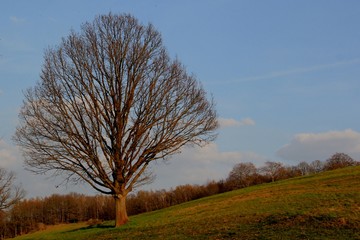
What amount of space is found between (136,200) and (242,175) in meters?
26.7

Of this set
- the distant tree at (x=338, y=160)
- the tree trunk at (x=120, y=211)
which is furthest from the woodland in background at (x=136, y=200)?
the tree trunk at (x=120, y=211)

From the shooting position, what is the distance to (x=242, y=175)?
93.8m

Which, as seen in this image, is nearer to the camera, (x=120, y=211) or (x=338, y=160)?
(x=120, y=211)

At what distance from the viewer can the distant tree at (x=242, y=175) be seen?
88.6 m

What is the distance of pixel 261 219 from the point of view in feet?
65.2

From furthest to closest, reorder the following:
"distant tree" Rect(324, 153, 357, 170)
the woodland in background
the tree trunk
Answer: the woodland in background < "distant tree" Rect(324, 153, 357, 170) < the tree trunk

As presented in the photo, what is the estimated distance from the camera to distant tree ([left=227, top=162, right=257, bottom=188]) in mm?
88562

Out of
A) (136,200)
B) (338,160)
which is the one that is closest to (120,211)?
(338,160)

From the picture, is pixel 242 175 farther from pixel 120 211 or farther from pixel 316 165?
pixel 120 211

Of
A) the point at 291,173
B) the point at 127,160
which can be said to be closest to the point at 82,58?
the point at 127,160

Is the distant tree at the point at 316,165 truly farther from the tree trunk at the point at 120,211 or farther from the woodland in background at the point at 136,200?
the tree trunk at the point at 120,211

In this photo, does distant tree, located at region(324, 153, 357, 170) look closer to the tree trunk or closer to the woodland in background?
the woodland in background

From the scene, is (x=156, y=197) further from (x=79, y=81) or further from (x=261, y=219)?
(x=261, y=219)

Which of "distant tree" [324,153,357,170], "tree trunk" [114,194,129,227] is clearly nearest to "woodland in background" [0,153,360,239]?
"distant tree" [324,153,357,170]
